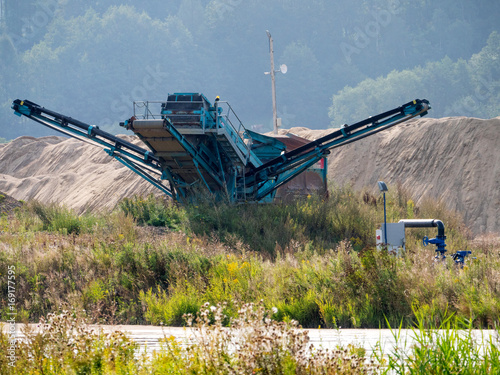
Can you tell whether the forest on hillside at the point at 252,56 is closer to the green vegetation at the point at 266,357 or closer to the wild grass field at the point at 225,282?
the wild grass field at the point at 225,282

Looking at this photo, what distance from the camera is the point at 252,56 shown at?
111812 millimetres

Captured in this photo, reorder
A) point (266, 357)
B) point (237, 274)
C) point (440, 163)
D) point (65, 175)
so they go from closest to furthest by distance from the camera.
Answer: point (266, 357) → point (237, 274) → point (440, 163) → point (65, 175)

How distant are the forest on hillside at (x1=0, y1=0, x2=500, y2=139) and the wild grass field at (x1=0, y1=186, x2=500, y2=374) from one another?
7528 centimetres

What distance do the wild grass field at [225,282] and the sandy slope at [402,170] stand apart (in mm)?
9549

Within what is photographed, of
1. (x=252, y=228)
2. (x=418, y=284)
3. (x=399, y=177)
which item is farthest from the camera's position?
(x=399, y=177)

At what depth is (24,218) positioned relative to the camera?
62.4 feet

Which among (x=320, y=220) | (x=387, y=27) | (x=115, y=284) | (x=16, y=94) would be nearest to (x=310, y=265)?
(x=115, y=284)

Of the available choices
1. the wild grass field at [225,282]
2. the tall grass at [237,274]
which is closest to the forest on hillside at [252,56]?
the tall grass at [237,274]

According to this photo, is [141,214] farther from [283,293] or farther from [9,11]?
[9,11]

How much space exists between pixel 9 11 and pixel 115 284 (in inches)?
5541

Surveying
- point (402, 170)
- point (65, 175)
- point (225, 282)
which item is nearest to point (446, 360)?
point (225, 282)

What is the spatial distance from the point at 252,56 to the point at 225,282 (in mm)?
104876

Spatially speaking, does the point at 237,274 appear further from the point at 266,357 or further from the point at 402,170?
the point at 402,170

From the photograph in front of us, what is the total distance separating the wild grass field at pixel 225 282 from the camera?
564 centimetres
